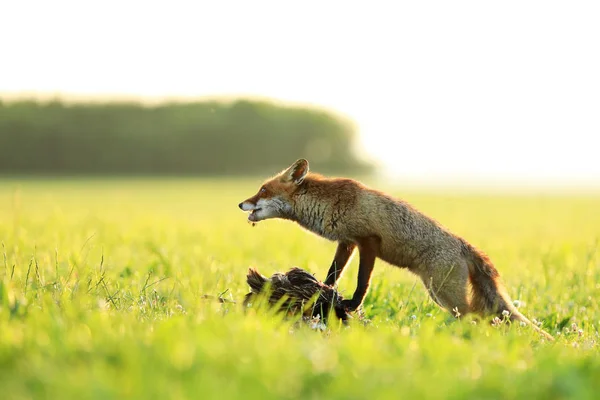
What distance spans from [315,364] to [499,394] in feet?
3.43

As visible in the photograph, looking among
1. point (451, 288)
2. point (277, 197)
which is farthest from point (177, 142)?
point (451, 288)

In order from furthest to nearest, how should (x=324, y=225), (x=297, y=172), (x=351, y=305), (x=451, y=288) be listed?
(x=297, y=172)
(x=324, y=225)
(x=451, y=288)
(x=351, y=305)

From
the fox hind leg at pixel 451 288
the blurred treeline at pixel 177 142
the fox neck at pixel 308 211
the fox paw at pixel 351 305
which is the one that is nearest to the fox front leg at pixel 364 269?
the fox paw at pixel 351 305

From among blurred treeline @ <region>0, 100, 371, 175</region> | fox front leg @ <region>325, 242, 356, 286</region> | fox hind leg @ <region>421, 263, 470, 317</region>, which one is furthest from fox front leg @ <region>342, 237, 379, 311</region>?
blurred treeline @ <region>0, 100, 371, 175</region>

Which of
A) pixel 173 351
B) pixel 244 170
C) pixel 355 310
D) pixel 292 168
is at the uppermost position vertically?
pixel 292 168

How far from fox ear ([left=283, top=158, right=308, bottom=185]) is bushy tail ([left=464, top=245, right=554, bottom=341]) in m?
2.02

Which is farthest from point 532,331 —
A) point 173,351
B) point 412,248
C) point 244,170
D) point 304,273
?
point 244,170

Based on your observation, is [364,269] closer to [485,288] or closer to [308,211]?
[308,211]

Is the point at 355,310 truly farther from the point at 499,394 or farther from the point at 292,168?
the point at 499,394

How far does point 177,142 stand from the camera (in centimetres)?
6291

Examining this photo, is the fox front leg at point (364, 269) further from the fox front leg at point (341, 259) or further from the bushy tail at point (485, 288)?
the bushy tail at point (485, 288)

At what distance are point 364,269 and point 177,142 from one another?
57751mm

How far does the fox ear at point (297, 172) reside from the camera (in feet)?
24.8

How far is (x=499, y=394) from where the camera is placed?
3.71m
